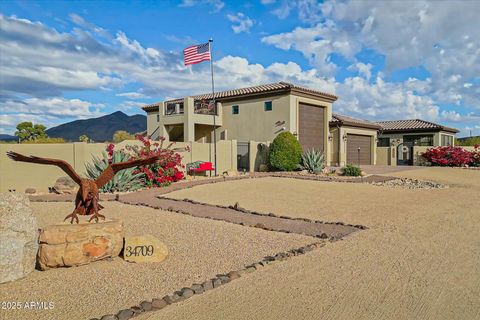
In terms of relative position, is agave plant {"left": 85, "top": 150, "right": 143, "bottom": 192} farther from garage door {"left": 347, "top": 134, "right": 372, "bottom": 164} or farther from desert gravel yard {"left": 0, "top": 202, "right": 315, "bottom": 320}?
garage door {"left": 347, "top": 134, "right": 372, "bottom": 164}

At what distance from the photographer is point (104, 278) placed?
4594 mm

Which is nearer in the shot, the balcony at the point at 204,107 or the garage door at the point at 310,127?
the garage door at the point at 310,127

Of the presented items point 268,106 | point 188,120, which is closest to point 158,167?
point 188,120

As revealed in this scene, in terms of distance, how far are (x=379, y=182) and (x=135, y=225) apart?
12.4 metres

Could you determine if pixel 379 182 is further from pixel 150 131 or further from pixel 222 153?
pixel 150 131

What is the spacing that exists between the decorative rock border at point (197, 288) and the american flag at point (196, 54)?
1721 cm

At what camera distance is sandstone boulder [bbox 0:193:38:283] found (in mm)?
4344

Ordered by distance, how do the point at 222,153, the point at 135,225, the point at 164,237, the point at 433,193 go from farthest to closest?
the point at 222,153 < the point at 433,193 < the point at 135,225 < the point at 164,237

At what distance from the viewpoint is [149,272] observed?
488 centimetres

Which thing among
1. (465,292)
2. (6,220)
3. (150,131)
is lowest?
(465,292)

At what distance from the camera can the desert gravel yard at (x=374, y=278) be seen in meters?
3.73

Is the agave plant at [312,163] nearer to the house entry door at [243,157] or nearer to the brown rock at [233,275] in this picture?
the house entry door at [243,157]

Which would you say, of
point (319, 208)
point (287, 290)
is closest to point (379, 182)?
point (319, 208)

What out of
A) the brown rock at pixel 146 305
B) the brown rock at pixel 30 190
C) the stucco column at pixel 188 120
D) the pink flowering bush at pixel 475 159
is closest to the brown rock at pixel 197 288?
the brown rock at pixel 146 305
